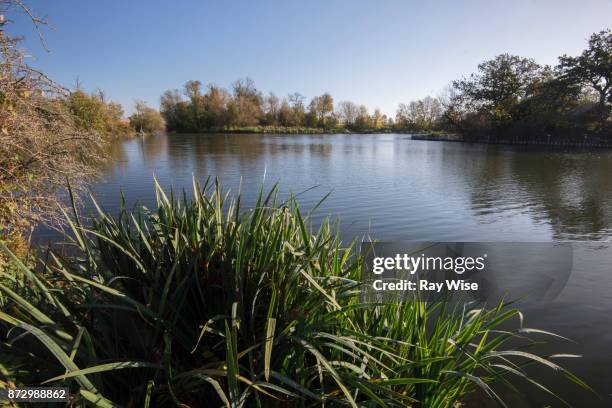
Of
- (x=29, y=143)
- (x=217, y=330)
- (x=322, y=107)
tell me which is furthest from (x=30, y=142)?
(x=322, y=107)

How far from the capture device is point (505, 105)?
47.0 m

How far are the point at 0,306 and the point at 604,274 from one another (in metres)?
7.90

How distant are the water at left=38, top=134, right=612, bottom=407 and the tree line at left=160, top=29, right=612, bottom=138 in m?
16.6

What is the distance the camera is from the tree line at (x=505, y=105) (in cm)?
3469

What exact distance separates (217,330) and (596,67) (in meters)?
45.6

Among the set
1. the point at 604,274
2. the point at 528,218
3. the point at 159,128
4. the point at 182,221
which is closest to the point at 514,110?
the point at 528,218

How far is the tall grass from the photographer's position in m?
1.43

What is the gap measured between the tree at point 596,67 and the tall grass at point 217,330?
44115 mm

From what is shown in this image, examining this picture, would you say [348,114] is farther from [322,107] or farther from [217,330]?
[217,330]

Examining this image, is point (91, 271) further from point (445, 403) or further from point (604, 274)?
point (604, 274)

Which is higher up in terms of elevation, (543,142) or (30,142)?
(543,142)

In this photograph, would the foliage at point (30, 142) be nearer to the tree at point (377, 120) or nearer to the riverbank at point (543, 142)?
the riverbank at point (543, 142)

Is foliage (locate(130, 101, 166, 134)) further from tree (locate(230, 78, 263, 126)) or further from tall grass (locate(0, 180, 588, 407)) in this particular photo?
tall grass (locate(0, 180, 588, 407))

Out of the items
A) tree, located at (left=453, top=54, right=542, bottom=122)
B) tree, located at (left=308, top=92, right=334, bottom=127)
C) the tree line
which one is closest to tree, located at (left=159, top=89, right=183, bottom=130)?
the tree line
